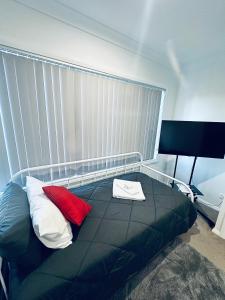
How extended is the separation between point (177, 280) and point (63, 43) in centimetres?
263

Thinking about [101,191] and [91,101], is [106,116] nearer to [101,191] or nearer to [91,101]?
[91,101]

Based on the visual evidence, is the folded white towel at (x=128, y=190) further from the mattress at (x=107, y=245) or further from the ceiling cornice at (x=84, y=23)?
the ceiling cornice at (x=84, y=23)

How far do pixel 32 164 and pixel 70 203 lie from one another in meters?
0.80

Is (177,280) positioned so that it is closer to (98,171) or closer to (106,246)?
(106,246)

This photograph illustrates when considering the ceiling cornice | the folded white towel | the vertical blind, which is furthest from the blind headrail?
the folded white towel

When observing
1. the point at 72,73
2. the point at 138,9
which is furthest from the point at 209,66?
the point at 72,73

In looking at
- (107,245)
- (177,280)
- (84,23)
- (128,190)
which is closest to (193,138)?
(128,190)

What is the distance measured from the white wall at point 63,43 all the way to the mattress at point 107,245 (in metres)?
1.58

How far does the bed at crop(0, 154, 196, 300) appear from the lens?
2.83 feet

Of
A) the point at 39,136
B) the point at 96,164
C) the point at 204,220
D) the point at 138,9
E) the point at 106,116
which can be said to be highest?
the point at 138,9

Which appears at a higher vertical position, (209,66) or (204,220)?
(209,66)

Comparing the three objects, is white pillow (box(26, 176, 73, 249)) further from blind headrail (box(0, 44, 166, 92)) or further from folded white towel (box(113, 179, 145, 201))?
blind headrail (box(0, 44, 166, 92))

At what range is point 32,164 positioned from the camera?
166cm

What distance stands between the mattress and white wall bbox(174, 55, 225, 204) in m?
1.12
